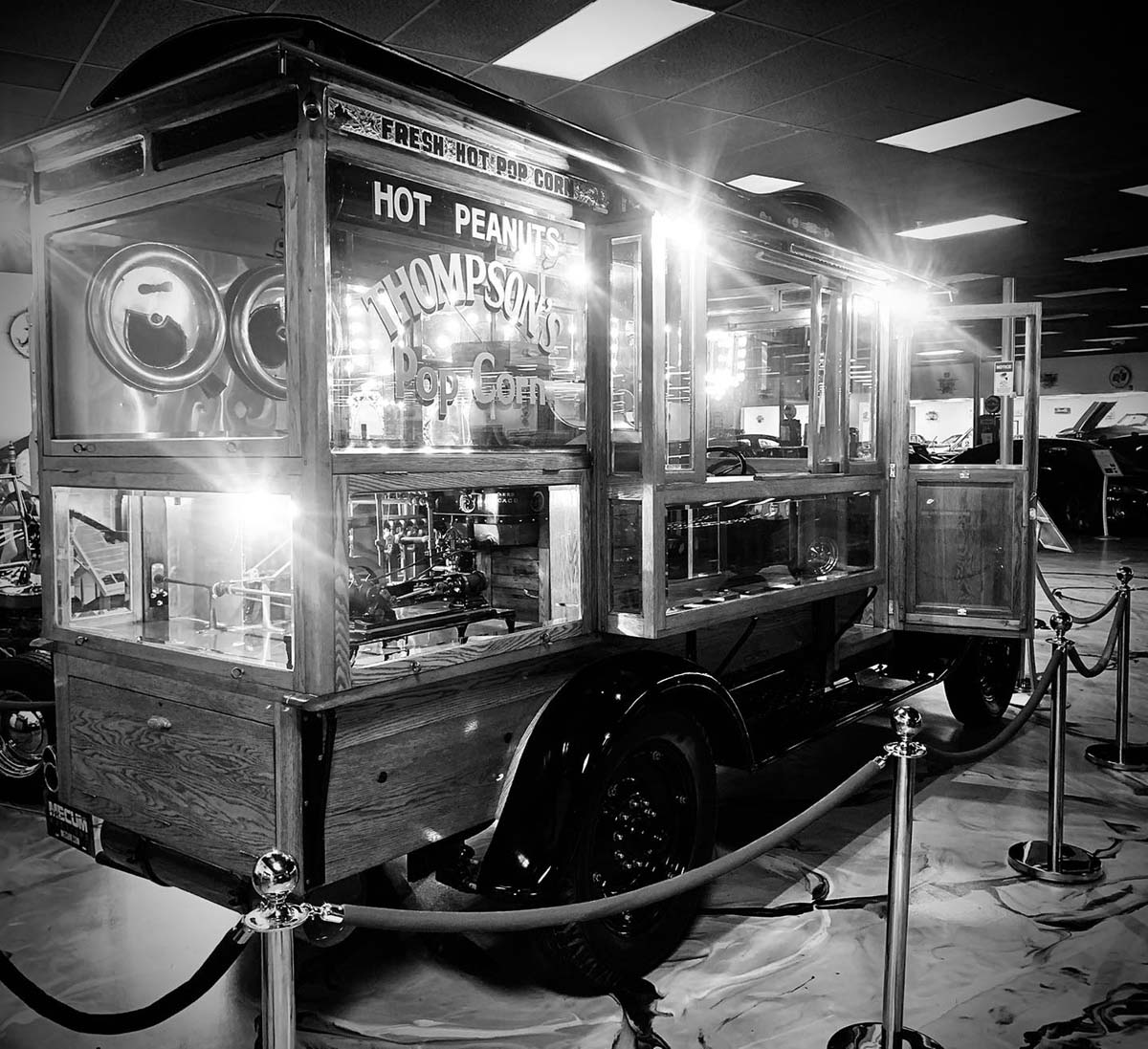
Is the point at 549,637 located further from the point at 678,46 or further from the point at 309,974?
the point at 678,46

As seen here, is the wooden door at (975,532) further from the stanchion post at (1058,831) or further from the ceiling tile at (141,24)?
the ceiling tile at (141,24)

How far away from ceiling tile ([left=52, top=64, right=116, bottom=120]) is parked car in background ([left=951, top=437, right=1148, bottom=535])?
1586 cm

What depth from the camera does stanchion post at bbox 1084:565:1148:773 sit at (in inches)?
199

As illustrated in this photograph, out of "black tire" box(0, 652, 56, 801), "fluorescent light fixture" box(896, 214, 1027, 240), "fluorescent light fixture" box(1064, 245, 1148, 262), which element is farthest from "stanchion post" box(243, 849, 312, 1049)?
"fluorescent light fixture" box(1064, 245, 1148, 262)

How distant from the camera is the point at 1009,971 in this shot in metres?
3.12

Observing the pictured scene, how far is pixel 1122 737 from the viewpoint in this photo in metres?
5.26

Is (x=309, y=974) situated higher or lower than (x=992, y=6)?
lower

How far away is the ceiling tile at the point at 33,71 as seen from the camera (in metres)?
5.92

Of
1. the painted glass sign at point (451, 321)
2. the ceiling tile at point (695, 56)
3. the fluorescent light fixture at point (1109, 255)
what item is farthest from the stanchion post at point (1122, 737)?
the fluorescent light fixture at point (1109, 255)

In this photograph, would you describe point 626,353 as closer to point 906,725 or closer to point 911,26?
point 906,725

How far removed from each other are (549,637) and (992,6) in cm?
458

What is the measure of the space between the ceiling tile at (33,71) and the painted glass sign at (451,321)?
4.00 meters

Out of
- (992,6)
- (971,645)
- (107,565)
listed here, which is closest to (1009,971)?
(971,645)

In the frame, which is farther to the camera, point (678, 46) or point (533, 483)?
point (678, 46)
